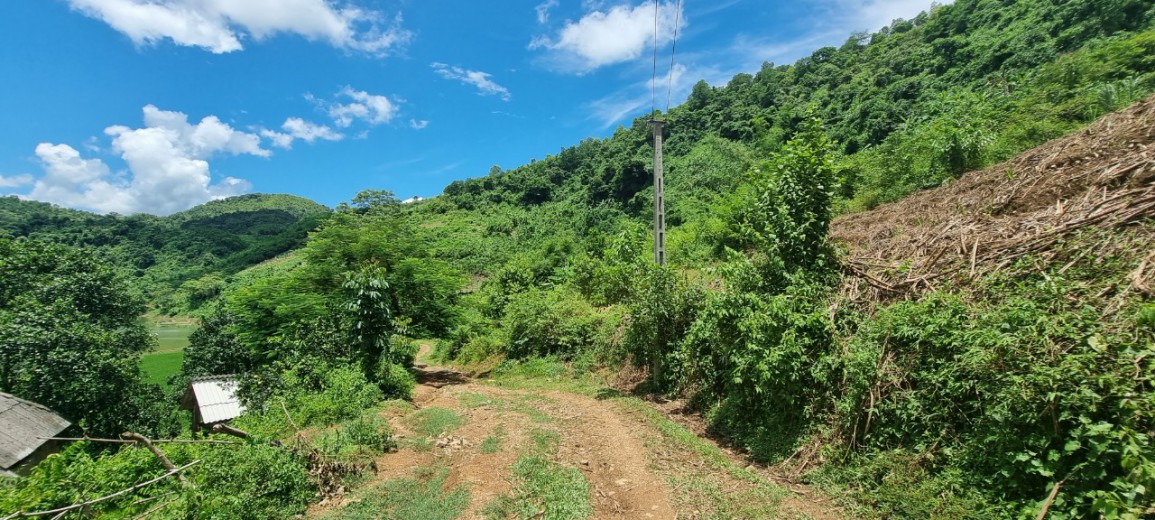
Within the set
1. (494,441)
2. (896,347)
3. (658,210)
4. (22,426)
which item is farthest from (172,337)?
(896,347)

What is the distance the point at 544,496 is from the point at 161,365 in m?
49.7

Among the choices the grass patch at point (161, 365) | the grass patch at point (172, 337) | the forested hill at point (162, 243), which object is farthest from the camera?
the forested hill at point (162, 243)

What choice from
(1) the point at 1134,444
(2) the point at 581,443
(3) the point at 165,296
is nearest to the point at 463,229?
(3) the point at 165,296

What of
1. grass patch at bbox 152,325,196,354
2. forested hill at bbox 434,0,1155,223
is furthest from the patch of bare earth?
grass patch at bbox 152,325,196,354

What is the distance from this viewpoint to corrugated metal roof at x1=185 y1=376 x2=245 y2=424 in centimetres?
1611

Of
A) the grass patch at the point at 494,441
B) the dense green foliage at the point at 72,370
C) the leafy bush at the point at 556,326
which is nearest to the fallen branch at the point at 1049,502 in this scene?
the grass patch at the point at 494,441

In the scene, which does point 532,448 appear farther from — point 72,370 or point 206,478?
point 72,370

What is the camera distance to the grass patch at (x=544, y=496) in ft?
16.4

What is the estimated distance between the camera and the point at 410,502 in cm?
540

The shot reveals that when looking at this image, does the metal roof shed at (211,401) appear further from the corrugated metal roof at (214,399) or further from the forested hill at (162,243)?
the forested hill at (162,243)

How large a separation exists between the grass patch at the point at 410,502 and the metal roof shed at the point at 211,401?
45.8 feet

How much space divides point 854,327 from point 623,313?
258 inches

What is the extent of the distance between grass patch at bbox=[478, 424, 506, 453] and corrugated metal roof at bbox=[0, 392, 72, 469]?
1046 centimetres

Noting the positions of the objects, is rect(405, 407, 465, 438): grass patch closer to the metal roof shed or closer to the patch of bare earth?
the patch of bare earth
